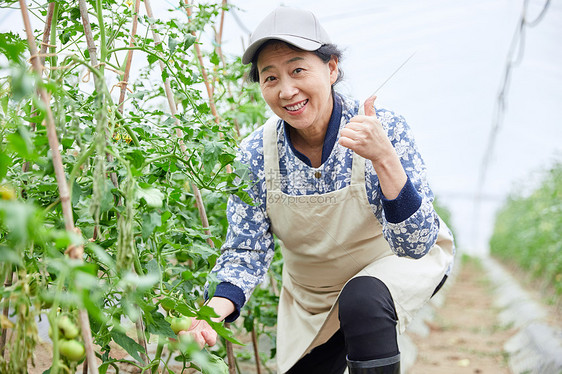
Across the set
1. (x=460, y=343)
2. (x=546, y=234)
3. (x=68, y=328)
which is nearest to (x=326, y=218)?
(x=68, y=328)

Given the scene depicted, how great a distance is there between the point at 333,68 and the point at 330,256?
1.84 feet

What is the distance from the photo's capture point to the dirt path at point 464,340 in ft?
10.4

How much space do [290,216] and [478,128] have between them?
28.8 ft

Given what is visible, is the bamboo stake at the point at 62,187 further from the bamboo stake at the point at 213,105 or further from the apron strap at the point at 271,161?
the apron strap at the point at 271,161

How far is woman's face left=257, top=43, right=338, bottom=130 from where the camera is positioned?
1550 mm

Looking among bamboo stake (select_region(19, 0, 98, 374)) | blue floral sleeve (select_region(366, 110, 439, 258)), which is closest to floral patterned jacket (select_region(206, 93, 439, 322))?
blue floral sleeve (select_region(366, 110, 439, 258))

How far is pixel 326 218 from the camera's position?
5.61 feet

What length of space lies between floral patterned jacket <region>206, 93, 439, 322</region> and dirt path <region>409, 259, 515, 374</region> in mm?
1675

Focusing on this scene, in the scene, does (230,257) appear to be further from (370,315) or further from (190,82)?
(190,82)

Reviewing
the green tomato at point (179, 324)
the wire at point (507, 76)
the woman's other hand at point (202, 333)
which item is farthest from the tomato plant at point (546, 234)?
the green tomato at point (179, 324)

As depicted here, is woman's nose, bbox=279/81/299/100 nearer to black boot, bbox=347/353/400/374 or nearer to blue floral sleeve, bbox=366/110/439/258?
blue floral sleeve, bbox=366/110/439/258

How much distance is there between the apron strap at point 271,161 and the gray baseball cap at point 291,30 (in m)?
0.29

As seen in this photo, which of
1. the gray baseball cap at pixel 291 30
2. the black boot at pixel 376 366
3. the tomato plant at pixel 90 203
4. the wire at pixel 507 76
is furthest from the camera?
the wire at pixel 507 76

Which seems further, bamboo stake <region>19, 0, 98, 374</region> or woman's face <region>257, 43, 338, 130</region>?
woman's face <region>257, 43, 338, 130</region>
